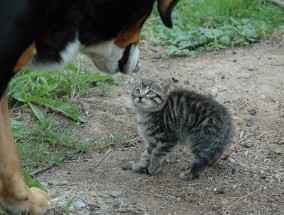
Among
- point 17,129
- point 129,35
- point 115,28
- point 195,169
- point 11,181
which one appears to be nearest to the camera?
point 115,28

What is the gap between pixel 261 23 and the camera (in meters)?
7.71

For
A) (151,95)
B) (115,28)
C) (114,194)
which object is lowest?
(114,194)

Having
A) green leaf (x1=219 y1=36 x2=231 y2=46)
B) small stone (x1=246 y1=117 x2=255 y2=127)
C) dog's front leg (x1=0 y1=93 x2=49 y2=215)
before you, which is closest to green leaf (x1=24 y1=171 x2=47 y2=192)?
dog's front leg (x1=0 y1=93 x2=49 y2=215)

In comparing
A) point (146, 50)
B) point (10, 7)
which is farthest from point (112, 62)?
point (146, 50)

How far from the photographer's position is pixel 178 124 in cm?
518

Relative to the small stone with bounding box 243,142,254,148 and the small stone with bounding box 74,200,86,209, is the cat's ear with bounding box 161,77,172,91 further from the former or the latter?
the small stone with bounding box 74,200,86,209

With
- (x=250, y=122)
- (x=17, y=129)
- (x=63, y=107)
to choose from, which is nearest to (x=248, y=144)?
(x=250, y=122)

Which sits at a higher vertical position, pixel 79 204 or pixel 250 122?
pixel 79 204

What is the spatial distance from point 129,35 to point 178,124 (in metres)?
1.06

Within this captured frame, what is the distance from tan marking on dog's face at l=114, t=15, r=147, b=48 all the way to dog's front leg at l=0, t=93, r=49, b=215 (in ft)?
2.34

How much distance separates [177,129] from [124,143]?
1.69ft

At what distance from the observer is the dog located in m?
3.50

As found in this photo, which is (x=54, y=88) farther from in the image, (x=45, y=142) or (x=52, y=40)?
(x=52, y=40)

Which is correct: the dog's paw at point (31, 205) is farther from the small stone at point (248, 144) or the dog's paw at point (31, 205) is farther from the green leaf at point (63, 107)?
the small stone at point (248, 144)
